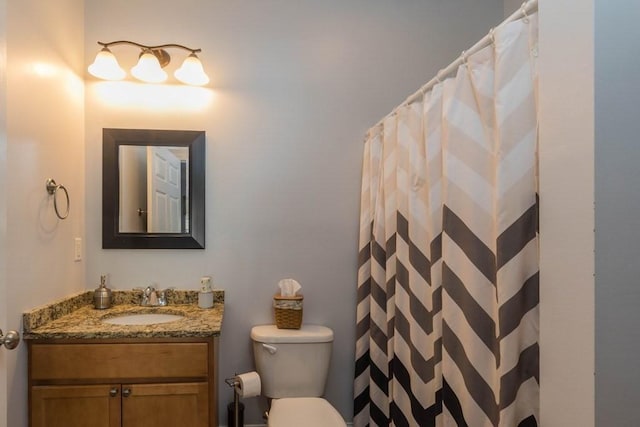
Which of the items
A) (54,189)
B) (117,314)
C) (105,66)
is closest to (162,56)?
(105,66)

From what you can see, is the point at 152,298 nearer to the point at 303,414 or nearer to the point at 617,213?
the point at 303,414

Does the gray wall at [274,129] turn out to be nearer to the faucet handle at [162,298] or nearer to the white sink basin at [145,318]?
the faucet handle at [162,298]

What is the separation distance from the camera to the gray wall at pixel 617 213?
669 millimetres

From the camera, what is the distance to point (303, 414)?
1771 mm

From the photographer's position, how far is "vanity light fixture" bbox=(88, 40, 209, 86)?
80.9 inches

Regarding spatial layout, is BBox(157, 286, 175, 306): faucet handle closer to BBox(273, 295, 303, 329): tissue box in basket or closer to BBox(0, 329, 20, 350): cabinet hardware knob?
BBox(273, 295, 303, 329): tissue box in basket

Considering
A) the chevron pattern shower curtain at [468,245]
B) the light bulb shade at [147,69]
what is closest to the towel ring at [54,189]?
the light bulb shade at [147,69]

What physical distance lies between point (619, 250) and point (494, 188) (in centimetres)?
47

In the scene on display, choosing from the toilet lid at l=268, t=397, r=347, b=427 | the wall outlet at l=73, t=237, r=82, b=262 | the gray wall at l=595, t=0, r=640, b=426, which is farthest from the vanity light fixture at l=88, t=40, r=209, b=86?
the gray wall at l=595, t=0, r=640, b=426

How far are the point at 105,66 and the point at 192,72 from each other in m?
0.44

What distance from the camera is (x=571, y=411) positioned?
2.36 ft

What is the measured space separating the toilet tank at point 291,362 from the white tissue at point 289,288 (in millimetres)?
214

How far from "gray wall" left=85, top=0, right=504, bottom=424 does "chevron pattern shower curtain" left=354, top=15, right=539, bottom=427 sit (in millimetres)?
487

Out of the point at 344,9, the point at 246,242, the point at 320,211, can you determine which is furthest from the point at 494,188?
the point at 344,9
